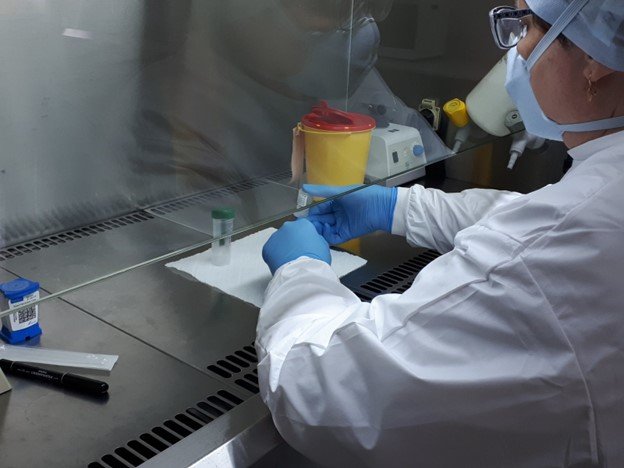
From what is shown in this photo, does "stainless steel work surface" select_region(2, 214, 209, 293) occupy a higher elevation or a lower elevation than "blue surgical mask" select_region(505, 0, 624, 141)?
lower

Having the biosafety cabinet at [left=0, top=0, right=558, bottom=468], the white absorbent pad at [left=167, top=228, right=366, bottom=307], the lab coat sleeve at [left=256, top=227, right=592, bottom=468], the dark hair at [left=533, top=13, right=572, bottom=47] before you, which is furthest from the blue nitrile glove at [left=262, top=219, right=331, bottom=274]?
the dark hair at [left=533, top=13, right=572, bottom=47]

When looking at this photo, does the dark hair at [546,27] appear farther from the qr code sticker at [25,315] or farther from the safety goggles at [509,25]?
the qr code sticker at [25,315]

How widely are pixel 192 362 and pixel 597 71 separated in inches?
28.7

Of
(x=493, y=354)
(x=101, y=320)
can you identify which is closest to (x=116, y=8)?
(x=101, y=320)

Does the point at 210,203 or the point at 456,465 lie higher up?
the point at 210,203

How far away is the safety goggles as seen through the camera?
0.93 meters

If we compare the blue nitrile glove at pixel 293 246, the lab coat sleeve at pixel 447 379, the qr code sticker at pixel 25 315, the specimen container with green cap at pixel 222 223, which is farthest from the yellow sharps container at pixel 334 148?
the qr code sticker at pixel 25 315

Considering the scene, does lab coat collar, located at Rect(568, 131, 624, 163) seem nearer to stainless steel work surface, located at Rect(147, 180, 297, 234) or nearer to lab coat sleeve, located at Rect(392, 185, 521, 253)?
stainless steel work surface, located at Rect(147, 180, 297, 234)

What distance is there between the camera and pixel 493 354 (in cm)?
77

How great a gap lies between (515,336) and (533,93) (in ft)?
1.29

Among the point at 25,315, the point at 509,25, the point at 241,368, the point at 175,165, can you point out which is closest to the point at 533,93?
the point at 509,25

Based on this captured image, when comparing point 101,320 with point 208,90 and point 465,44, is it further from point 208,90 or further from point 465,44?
point 465,44

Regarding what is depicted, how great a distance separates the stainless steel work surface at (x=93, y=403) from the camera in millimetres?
873

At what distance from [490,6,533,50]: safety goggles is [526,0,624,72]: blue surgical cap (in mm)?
76
